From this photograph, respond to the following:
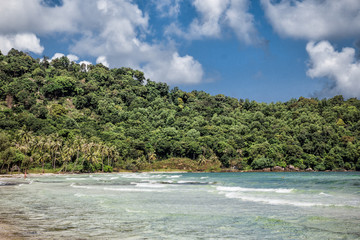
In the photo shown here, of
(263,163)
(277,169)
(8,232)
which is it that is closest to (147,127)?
(263,163)

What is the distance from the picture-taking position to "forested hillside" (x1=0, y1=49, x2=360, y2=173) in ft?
308

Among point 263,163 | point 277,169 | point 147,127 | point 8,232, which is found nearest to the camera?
point 8,232

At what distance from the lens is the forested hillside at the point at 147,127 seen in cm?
9375

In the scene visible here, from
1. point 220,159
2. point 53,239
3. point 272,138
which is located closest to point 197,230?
point 53,239

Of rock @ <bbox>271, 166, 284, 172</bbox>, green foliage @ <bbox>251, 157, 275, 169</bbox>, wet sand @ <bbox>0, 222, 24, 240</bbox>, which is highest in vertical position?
green foliage @ <bbox>251, 157, 275, 169</bbox>

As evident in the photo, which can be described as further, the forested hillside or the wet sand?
the forested hillside

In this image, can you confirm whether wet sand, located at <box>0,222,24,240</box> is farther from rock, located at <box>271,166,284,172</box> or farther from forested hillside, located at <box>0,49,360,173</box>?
rock, located at <box>271,166,284,172</box>

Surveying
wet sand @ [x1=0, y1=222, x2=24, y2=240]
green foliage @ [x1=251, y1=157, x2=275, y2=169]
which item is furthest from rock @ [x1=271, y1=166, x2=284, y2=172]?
wet sand @ [x1=0, y1=222, x2=24, y2=240]

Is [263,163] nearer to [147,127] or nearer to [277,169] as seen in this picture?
[277,169]

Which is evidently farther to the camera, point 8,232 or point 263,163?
point 263,163

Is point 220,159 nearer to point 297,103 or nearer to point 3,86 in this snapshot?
point 297,103

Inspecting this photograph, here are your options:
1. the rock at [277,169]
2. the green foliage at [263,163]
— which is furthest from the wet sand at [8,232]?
the rock at [277,169]

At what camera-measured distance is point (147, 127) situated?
449 feet

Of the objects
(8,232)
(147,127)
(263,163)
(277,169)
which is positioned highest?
(147,127)
